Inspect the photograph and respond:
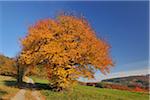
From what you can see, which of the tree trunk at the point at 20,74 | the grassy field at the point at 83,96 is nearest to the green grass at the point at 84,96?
the grassy field at the point at 83,96

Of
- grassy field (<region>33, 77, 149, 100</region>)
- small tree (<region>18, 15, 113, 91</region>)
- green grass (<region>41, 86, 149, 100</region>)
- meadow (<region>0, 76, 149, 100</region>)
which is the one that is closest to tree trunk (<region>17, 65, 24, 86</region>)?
meadow (<region>0, 76, 149, 100</region>)

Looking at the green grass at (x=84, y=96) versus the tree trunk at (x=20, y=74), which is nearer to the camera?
A: the green grass at (x=84, y=96)

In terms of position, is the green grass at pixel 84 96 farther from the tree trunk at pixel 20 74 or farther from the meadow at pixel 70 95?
the tree trunk at pixel 20 74

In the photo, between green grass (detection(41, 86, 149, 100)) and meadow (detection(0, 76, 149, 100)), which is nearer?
meadow (detection(0, 76, 149, 100))

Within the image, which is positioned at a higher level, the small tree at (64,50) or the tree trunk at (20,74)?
the small tree at (64,50)

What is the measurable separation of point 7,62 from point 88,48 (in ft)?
103

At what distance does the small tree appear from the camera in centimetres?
3844

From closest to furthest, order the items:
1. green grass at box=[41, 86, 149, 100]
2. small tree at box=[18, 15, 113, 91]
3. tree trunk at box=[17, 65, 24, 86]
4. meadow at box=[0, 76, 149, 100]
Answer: meadow at box=[0, 76, 149, 100]
green grass at box=[41, 86, 149, 100]
small tree at box=[18, 15, 113, 91]
tree trunk at box=[17, 65, 24, 86]

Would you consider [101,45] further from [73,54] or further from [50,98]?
[50,98]

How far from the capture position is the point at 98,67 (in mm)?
40594

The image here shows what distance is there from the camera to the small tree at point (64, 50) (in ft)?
126

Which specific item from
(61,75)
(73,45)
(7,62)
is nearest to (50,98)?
(61,75)

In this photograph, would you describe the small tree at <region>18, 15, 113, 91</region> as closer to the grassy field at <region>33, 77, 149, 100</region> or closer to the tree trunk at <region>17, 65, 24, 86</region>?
the grassy field at <region>33, 77, 149, 100</region>

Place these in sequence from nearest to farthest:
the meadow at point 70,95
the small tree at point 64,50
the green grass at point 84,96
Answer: the meadow at point 70,95 → the green grass at point 84,96 → the small tree at point 64,50
